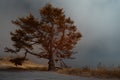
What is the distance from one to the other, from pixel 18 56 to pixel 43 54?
3.85 metres

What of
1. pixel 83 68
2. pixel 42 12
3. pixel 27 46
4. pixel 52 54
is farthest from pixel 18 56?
pixel 83 68

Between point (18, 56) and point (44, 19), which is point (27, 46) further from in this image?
point (44, 19)

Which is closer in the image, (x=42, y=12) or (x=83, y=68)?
(x=83, y=68)

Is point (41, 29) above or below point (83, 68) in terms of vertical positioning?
above

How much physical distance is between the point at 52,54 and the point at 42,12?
642 centimetres

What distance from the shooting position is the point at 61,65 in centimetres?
3934

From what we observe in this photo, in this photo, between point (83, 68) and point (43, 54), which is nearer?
point (83, 68)

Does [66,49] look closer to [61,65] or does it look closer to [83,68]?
[61,65]

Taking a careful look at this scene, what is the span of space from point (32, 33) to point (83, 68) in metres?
15.3

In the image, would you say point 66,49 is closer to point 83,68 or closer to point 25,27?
point 25,27

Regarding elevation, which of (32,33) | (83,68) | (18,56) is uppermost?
(32,33)

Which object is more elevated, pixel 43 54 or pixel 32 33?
pixel 32 33

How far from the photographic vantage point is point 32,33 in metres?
38.4

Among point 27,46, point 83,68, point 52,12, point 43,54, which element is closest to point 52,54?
point 43,54
